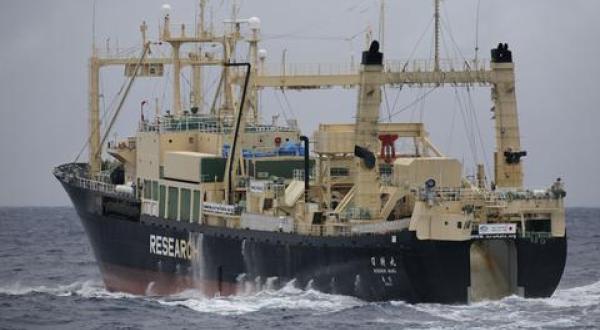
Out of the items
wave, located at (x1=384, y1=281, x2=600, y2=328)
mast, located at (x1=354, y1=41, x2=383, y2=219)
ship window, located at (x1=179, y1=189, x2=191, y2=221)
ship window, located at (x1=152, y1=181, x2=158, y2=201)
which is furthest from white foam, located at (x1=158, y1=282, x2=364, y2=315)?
ship window, located at (x1=152, y1=181, x2=158, y2=201)

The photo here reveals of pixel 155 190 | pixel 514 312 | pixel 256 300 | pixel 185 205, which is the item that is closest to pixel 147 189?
pixel 155 190

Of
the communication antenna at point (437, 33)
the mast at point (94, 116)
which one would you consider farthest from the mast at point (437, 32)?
the mast at point (94, 116)

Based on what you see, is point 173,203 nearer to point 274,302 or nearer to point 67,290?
point 67,290

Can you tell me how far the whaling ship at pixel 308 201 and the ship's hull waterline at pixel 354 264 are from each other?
5 centimetres

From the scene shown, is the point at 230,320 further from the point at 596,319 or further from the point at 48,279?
the point at 48,279

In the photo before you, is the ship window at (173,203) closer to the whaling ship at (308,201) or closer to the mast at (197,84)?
the whaling ship at (308,201)

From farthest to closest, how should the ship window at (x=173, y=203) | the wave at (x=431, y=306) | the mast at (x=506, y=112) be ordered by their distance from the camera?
1. the ship window at (x=173, y=203)
2. the mast at (x=506, y=112)
3. the wave at (x=431, y=306)

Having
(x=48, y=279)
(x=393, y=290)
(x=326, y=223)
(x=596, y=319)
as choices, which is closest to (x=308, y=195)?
(x=326, y=223)

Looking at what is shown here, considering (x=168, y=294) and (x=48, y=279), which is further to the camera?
(x=48, y=279)

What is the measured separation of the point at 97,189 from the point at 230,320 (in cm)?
1954

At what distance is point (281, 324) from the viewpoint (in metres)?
62.7

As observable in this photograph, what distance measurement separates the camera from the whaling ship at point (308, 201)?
64.8m

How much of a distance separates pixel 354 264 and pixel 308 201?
16.6ft

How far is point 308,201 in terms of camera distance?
7038cm
